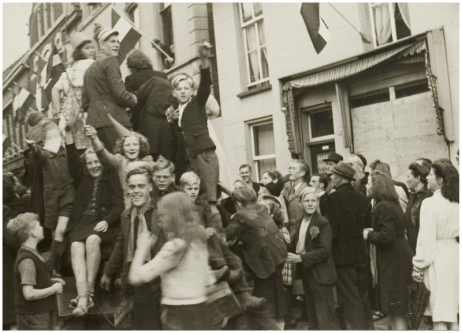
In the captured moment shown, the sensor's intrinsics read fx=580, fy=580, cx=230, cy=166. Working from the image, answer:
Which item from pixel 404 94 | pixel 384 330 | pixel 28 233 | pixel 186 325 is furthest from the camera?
pixel 404 94

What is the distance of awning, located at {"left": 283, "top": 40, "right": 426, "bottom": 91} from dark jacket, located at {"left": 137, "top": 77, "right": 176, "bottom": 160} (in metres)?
1.07

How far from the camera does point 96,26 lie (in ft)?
16.4

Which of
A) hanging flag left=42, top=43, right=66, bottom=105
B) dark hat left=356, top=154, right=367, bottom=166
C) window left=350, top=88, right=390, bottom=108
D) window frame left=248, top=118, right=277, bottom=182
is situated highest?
hanging flag left=42, top=43, right=66, bottom=105

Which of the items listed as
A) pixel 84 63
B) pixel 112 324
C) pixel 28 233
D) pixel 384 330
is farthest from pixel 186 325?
pixel 84 63

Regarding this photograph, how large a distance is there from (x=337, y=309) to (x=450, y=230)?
106cm

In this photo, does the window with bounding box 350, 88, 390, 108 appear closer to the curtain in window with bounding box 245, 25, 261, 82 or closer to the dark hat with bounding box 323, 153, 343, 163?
the dark hat with bounding box 323, 153, 343, 163

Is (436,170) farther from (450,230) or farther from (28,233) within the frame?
(28,233)

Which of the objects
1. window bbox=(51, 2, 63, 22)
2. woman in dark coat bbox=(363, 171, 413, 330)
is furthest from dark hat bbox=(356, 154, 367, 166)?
window bbox=(51, 2, 63, 22)

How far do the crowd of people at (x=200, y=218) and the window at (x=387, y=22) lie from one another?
106 cm

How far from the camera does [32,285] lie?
4133 mm

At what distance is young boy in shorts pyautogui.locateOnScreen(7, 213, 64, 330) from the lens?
4137mm

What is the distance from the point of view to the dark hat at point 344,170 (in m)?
4.71

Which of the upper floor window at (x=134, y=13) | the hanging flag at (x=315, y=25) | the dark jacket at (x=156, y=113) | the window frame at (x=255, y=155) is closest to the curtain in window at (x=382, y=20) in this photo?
the hanging flag at (x=315, y=25)

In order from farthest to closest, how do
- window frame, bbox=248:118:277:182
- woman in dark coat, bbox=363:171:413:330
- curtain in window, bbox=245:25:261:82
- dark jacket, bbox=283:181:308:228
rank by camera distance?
curtain in window, bbox=245:25:261:82
window frame, bbox=248:118:277:182
dark jacket, bbox=283:181:308:228
woman in dark coat, bbox=363:171:413:330
